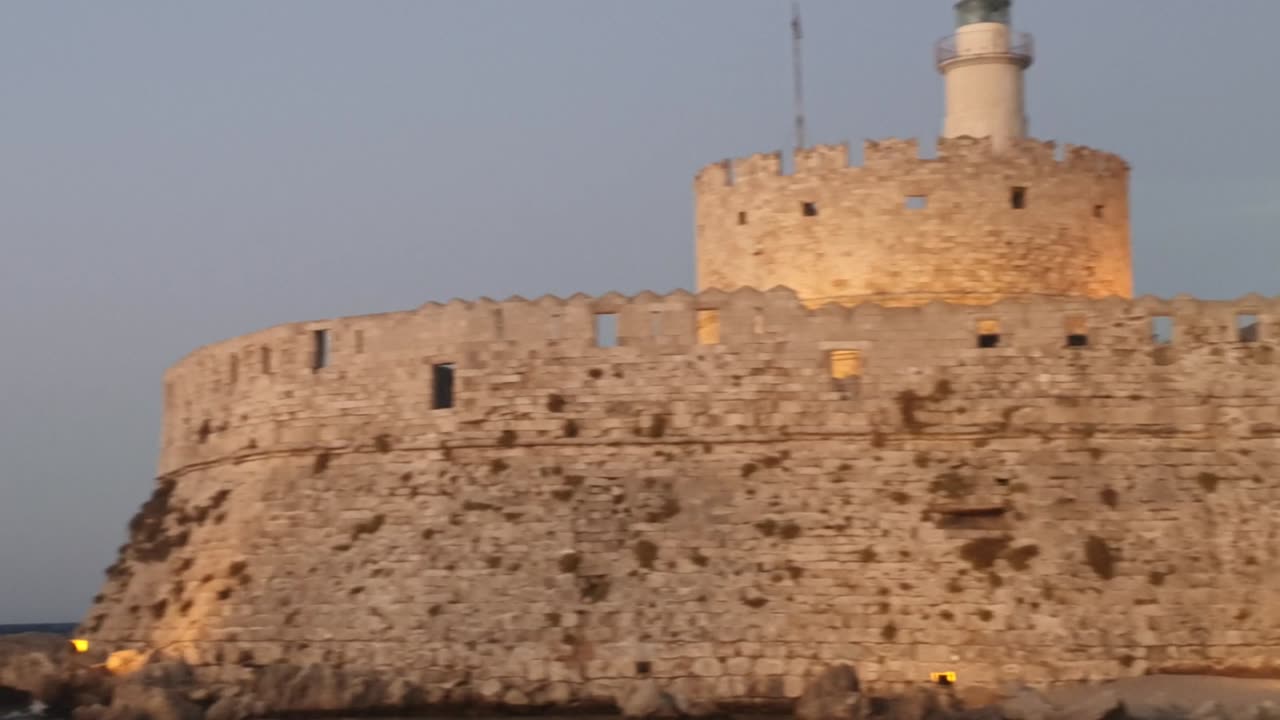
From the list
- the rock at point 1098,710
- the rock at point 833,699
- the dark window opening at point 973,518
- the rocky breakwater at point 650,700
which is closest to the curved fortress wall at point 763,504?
the dark window opening at point 973,518

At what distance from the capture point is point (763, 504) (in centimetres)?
2648

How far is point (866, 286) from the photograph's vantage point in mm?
30516

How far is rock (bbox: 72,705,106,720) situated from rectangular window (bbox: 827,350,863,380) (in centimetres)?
1030

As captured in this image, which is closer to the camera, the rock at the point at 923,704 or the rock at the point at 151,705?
the rock at the point at 923,704

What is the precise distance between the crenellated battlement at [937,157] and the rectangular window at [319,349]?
22.5ft

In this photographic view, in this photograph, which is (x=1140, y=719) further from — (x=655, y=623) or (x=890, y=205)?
(x=890, y=205)

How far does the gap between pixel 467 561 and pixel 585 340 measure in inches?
132

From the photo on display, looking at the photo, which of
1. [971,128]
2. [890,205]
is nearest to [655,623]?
[890,205]

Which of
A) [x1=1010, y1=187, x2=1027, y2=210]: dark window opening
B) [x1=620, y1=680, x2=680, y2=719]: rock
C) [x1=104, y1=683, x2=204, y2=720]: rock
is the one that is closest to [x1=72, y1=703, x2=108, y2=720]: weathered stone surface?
[x1=104, y1=683, x2=204, y2=720]: rock

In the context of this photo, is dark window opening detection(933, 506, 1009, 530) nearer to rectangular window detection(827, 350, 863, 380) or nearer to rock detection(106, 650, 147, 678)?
rectangular window detection(827, 350, 863, 380)

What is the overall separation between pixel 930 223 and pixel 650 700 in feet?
31.2

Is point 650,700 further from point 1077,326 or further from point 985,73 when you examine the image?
point 985,73

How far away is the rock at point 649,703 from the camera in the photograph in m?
24.3

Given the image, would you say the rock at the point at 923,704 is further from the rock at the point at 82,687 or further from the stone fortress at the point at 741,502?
the rock at the point at 82,687
